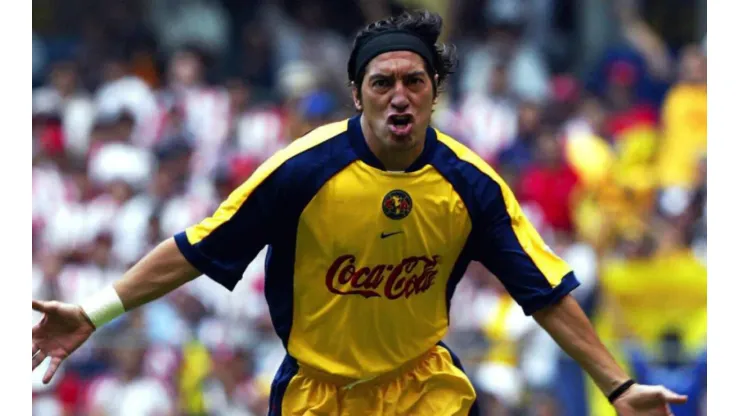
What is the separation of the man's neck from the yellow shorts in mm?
851

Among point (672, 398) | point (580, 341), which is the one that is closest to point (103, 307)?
point (580, 341)

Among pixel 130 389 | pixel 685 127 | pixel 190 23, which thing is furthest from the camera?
pixel 190 23

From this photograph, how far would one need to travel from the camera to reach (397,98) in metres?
6.17

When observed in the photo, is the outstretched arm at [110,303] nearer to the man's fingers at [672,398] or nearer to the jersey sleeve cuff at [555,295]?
the jersey sleeve cuff at [555,295]

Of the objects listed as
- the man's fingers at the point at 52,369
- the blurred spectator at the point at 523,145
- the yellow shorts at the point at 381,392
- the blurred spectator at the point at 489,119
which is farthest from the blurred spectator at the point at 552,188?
the man's fingers at the point at 52,369

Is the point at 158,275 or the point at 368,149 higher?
Result: the point at 368,149

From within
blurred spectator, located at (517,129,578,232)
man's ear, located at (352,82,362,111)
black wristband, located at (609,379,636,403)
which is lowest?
black wristband, located at (609,379,636,403)

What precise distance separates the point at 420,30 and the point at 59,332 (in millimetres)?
1876

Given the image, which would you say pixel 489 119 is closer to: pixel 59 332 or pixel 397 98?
pixel 397 98

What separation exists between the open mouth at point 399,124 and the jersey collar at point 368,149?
188 millimetres

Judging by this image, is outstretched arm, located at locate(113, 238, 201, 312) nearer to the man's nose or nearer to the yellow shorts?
the yellow shorts

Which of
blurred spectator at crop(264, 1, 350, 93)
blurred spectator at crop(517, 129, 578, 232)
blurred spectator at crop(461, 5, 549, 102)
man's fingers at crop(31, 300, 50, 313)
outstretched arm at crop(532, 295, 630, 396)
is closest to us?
man's fingers at crop(31, 300, 50, 313)

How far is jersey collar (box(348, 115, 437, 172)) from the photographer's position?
6.34 m

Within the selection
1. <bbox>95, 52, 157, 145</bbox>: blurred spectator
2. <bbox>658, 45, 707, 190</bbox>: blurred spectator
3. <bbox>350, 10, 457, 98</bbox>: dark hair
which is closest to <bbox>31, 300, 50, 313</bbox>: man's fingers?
<bbox>350, 10, 457, 98</bbox>: dark hair
